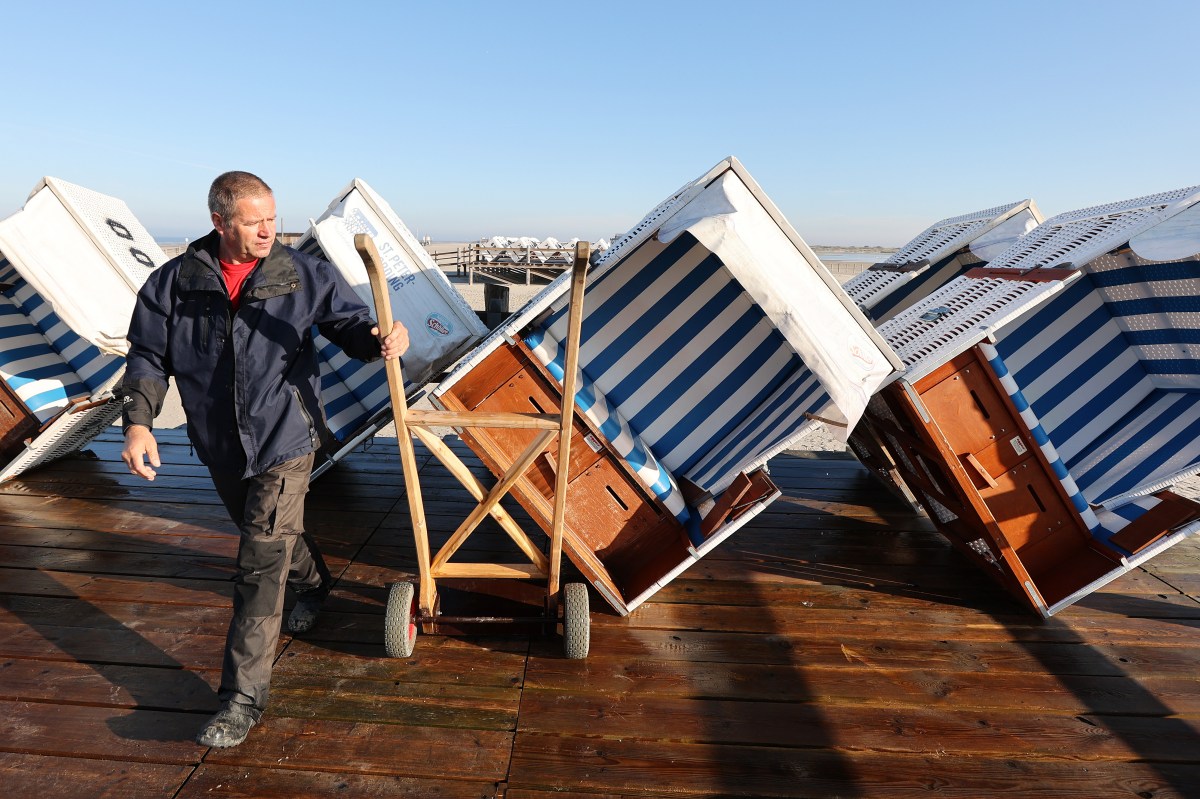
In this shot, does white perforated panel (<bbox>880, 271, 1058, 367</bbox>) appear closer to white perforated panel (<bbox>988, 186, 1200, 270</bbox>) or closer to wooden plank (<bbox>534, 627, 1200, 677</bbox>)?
white perforated panel (<bbox>988, 186, 1200, 270</bbox>)

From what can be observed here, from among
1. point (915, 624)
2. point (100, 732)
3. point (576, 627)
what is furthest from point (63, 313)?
point (915, 624)

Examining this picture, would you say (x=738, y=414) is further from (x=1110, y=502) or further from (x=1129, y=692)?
(x=1129, y=692)

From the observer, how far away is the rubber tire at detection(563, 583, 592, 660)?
286 cm

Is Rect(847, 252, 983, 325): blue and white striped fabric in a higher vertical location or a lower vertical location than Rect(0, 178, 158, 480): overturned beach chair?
lower

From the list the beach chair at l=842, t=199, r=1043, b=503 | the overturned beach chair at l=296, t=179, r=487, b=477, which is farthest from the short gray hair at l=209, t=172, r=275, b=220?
the beach chair at l=842, t=199, r=1043, b=503

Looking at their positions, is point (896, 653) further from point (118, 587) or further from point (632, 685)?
point (118, 587)

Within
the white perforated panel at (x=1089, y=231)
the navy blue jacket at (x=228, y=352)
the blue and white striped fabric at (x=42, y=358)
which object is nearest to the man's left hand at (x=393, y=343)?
the navy blue jacket at (x=228, y=352)

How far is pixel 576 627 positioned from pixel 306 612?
120cm

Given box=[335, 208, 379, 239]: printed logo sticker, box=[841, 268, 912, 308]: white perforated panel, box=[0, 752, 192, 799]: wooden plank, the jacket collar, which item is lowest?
box=[841, 268, 912, 308]: white perforated panel

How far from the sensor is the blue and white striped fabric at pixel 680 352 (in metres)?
3.94

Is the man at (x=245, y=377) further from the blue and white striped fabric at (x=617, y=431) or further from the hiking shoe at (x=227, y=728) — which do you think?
the blue and white striped fabric at (x=617, y=431)

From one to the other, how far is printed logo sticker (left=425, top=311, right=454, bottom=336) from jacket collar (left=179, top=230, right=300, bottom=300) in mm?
1362

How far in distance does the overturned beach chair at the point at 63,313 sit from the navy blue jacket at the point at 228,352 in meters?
1.68

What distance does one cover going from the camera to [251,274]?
2377 millimetres
